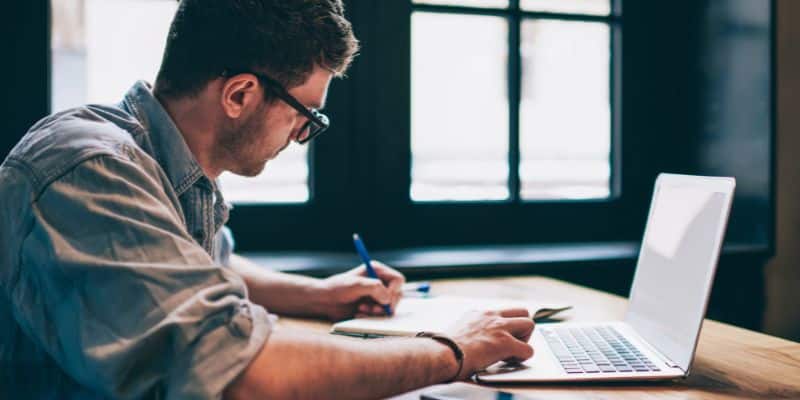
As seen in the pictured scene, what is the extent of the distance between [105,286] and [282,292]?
0.79 metres

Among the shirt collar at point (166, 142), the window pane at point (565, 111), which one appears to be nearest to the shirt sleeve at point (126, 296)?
the shirt collar at point (166, 142)

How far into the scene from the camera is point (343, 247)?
255 cm

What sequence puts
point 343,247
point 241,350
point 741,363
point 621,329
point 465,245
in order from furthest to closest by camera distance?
point 465,245 → point 343,247 → point 621,329 → point 741,363 → point 241,350

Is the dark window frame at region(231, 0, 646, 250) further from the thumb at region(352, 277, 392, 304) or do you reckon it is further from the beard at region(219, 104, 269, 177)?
the beard at region(219, 104, 269, 177)

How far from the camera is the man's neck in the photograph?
1.11m

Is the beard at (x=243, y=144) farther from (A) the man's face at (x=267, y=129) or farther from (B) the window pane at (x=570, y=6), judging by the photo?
(B) the window pane at (x=570, y=6)

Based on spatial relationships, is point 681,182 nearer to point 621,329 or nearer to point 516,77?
point 621,329

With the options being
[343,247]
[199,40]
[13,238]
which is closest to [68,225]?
[13,238]

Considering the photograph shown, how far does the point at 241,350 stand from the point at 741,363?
0.76 m

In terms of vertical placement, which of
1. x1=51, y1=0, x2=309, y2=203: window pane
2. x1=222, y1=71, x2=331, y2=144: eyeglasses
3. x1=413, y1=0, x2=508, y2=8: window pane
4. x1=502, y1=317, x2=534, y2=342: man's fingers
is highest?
x1=413, y1=0, x2=508, y2=8: window pane

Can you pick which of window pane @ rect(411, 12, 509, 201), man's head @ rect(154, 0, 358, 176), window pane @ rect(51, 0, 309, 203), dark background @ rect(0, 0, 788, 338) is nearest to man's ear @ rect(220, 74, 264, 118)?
man's head @ rect(154, 0, 358, 176)

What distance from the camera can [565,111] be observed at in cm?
287

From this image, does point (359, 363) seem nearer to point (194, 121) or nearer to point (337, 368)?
point (337, 368)

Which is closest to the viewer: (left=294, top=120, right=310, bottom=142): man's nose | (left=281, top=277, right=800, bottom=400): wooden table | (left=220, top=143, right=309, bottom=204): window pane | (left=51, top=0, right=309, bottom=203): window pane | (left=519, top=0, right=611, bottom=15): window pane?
(left=281, top=277, right=800, bottom=400): wooden table
